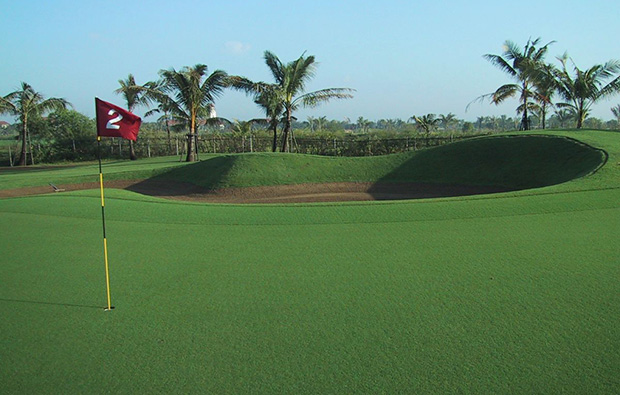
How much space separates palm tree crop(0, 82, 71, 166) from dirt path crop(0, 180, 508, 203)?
61.5 ft

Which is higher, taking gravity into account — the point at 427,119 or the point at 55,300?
the point at 427,119

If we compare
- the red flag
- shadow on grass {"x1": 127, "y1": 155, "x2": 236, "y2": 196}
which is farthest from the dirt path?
the red flag

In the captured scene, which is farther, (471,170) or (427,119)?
(427,119)

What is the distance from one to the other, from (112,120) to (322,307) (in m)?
3.56

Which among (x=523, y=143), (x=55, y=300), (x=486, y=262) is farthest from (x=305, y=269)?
(x=523, y=143)

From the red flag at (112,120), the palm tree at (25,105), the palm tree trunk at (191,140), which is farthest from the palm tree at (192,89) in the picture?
the red flag at (112,120)

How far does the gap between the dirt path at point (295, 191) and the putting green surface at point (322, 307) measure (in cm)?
1030

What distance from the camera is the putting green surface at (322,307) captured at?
12.9 feet

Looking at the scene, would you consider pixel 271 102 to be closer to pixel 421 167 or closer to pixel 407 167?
pixel 407 167

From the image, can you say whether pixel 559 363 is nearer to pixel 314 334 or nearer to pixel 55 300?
pixel 314 334

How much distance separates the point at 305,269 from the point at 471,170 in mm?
16648

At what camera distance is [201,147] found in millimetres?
43406

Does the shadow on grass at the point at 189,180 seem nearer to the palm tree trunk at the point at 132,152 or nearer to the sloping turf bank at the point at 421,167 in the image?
the sloping turf bank at the point at 421,167

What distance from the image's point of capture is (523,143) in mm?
21781
